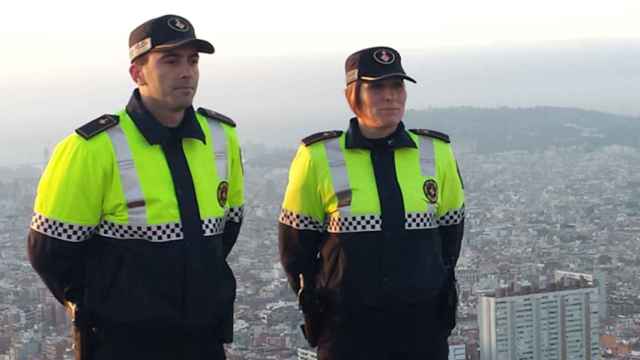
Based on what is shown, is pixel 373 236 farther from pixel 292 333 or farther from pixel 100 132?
pixel 292 333

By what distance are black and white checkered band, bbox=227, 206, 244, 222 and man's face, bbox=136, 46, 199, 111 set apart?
0.54m

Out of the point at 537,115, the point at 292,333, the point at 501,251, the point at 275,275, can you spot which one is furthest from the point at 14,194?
the point at 537,115

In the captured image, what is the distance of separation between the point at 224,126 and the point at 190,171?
32 cm

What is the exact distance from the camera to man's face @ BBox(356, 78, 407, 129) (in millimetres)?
4309

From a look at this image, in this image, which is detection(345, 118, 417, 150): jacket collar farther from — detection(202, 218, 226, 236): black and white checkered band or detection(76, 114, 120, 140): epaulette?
detection(76, 114, 120, 140): epaulette

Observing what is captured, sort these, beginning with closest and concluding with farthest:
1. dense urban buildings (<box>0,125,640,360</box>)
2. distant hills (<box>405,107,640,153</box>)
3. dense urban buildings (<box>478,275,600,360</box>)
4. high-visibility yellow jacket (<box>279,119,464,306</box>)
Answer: high-visibility yellow jacket (<box>279,119,464,306</box>) < dense urban buildings (<box>0,125,640,360</box>) < dense urban buildings (<box>478,275,600,360</box>) < distant hills (<box>405,107,640,153</box>)

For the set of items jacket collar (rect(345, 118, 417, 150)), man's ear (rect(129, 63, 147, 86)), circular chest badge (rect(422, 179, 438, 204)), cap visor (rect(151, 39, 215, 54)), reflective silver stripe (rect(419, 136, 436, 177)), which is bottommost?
circular chest badge (rect(422, 179, 438, 204))

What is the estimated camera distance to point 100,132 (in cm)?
382

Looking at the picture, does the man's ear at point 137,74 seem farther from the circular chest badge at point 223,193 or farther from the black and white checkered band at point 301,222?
the black and white checkered band at point 301,222

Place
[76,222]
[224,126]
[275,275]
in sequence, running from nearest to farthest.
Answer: [76,222]
[224,126]
[275,275]

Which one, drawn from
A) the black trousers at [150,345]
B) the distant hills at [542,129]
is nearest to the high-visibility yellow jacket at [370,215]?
the black trousers at [150,345]

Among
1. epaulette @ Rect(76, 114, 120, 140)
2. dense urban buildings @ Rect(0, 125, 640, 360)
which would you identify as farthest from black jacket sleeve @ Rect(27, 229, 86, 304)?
dense urban buildings @ Rect(0, 125, 640, 360)

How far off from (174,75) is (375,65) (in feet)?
2.86

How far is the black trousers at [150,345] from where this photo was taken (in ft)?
12.5
